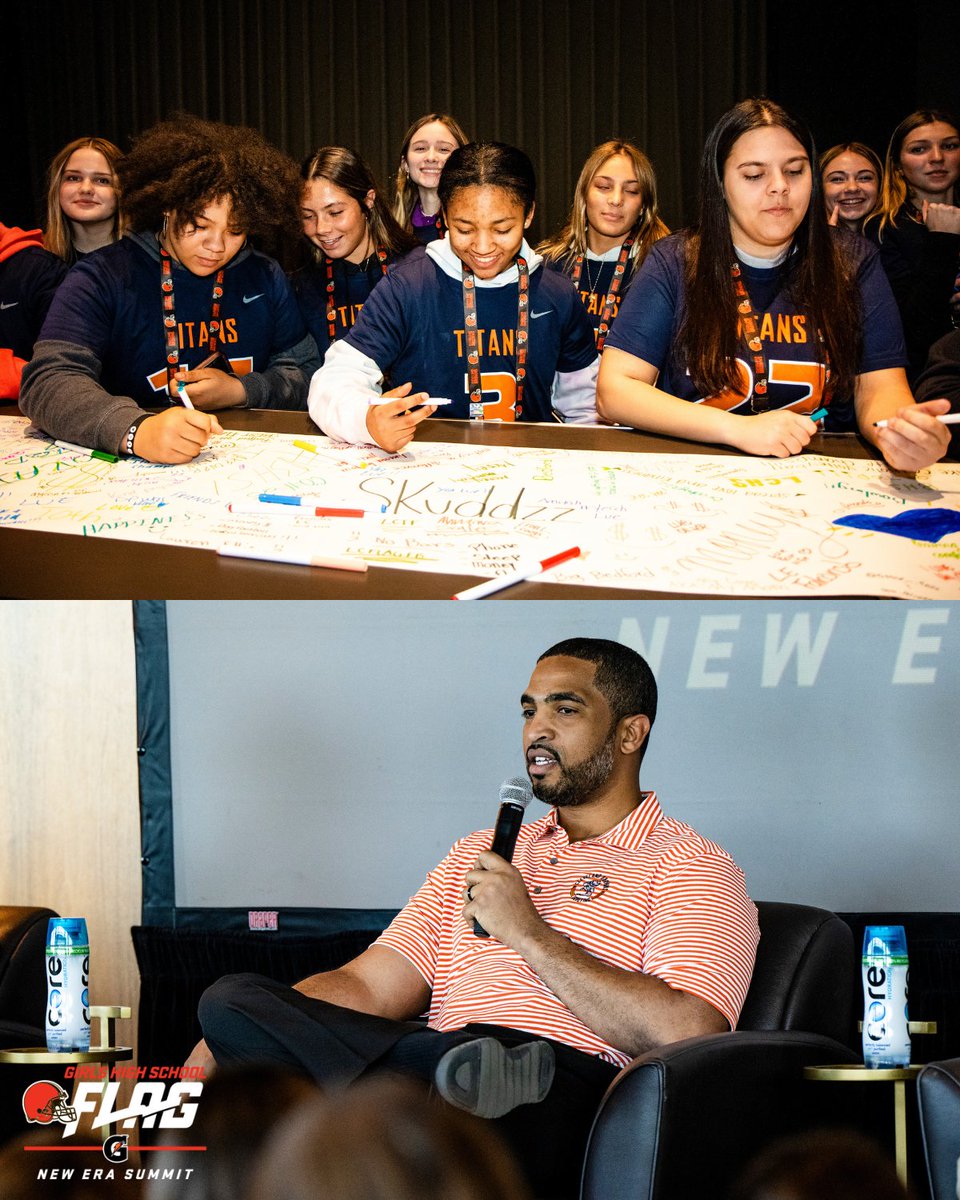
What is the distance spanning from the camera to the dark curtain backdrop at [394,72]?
5.73 meters

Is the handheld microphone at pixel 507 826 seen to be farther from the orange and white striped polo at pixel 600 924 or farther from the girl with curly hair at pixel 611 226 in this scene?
the girl with curly hair at pixel 611 226

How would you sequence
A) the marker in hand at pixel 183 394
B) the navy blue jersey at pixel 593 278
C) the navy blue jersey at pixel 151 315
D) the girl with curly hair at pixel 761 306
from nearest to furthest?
the girl with curly hair at pixel 761 306, the marker in hand at pixel 183 394, the navy blue jersey at pixel 151 315, the navy blue jersey at pixel 593 278

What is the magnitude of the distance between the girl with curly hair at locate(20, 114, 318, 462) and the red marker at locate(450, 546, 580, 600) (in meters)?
0.99

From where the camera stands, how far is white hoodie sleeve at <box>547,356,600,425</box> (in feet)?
8.98

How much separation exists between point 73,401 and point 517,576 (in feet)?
3.59

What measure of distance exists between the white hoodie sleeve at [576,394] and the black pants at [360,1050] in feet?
5.08

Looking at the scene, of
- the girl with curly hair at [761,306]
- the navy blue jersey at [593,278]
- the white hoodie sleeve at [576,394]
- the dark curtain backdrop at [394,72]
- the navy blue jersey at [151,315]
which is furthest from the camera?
the dark curtain backdrop at [394,72]

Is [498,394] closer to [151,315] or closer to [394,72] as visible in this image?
[151,315]

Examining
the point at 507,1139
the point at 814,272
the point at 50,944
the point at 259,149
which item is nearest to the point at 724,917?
the point at 507,1139

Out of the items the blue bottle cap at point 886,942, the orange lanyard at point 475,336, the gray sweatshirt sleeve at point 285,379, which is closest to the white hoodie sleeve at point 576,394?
the orange lanyard at point 475,336

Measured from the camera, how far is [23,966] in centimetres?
221

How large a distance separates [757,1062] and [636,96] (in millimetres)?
5248

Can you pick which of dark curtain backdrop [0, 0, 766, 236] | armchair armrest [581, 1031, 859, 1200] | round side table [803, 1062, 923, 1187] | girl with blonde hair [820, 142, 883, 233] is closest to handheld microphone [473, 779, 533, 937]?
armchair armrest [581, 1031, 859, 1200]

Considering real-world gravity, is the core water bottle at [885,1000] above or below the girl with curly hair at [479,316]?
below
